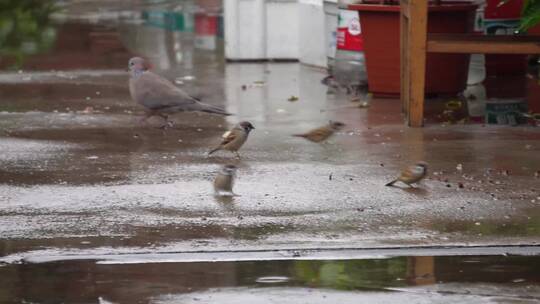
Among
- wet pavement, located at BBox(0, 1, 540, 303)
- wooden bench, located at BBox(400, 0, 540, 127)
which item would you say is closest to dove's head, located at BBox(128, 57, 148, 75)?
wet pavement, located at BBox(0, 1, 540, 303)

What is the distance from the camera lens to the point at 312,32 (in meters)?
14.5

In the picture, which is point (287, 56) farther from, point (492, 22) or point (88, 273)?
point (88, 273)

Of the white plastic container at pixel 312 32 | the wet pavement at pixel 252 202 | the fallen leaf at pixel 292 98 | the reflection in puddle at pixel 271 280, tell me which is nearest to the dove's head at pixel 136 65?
the wet pavement at pixel 252 202

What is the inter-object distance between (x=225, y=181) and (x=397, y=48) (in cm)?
439

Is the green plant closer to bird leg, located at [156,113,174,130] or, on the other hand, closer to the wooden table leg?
the wooden table leg

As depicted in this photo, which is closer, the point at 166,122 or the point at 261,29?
the point at 166,122

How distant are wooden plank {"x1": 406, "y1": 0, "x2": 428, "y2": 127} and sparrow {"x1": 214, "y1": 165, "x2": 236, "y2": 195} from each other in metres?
2.91

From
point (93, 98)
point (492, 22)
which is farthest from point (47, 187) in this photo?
point (492, 22)

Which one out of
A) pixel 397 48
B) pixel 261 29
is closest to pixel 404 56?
pixel 397 48

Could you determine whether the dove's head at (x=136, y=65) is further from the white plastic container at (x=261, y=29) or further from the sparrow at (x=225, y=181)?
the white plastic container at (x=261, y=29)

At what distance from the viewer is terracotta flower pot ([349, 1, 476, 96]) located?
445 inches

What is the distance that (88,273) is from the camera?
605 cm

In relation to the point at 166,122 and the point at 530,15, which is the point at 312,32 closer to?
the point at 166,122

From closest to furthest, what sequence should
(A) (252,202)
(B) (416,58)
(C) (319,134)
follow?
(A) (252,202) → (C) (319,134) → (B) (416,58)
